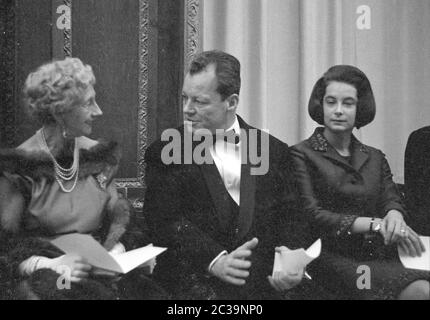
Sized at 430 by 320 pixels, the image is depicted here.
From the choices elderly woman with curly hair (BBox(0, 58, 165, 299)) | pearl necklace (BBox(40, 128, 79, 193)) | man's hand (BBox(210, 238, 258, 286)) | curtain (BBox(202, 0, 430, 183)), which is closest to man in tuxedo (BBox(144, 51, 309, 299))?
man's hand (BBox(210, 238, 258, 286))

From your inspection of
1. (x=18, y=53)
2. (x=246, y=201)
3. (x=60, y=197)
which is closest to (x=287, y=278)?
(x=246, y=201)

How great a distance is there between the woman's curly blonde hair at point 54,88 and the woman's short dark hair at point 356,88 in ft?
2.22

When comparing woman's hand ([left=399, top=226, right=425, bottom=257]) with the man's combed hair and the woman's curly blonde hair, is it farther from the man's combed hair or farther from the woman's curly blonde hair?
the woman's curly blonde hair

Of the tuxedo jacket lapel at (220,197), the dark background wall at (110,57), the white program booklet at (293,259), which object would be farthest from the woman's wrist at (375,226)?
the dark background wall at (110,57)

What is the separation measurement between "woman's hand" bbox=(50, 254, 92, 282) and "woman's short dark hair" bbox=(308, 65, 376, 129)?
804mm

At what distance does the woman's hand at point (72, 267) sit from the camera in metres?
1.54

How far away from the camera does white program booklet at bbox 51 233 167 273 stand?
1535 mm

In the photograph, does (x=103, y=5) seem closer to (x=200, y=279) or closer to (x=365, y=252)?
(x=200, y=279)

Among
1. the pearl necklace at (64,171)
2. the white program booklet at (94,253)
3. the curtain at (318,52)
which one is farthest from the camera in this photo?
the curtain at (318,52)

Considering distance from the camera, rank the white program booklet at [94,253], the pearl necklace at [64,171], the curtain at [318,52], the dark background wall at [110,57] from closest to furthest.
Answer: the white program booklet at [94,253], the pearl necklace at [64,171], the dark background wall at [110,57], the curtain at [318,52]

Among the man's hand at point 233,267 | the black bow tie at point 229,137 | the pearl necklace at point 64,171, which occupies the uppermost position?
the black bow tie at point 229,137

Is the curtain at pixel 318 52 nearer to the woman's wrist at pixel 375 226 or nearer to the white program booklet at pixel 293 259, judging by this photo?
the woman's wrist at pixel 375 226
